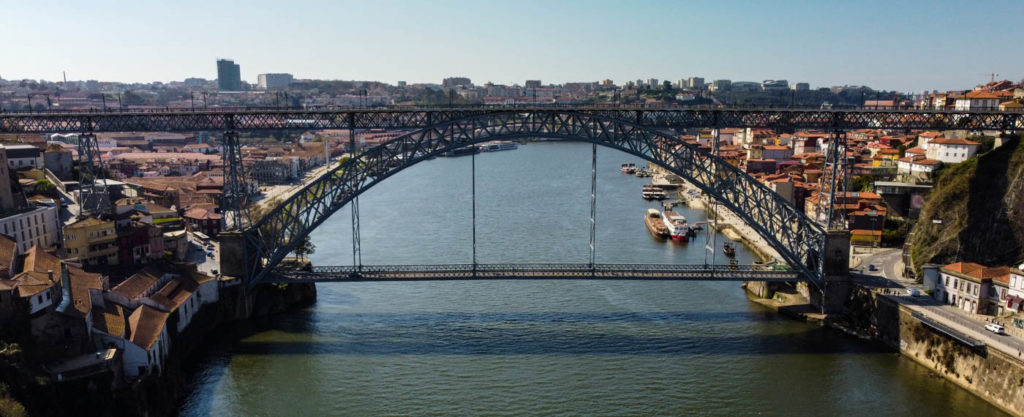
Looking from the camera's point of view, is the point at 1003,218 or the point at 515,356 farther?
the point at 1003,218

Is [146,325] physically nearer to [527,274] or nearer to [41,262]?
[41,262]

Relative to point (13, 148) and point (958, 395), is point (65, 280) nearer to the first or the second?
point (13, 148)

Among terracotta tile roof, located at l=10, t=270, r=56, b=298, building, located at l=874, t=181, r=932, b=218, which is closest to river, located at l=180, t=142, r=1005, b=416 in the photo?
terracotta tile roof, located at l=10, t=270, r=56, b=298

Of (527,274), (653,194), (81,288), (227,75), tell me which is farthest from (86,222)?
(227,75)

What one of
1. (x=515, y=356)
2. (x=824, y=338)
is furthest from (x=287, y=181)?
(x=824, y=338)

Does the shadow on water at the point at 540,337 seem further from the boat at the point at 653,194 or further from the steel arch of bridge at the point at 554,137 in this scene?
the boat at the point at 653,194

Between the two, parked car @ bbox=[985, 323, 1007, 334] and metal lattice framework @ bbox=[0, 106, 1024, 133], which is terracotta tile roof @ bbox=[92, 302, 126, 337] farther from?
parked car @ bbox=[985, 323, 1007, 334]

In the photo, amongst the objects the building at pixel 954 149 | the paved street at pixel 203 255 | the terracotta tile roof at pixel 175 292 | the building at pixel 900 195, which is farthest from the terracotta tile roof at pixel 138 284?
the building at pixel 954 149
